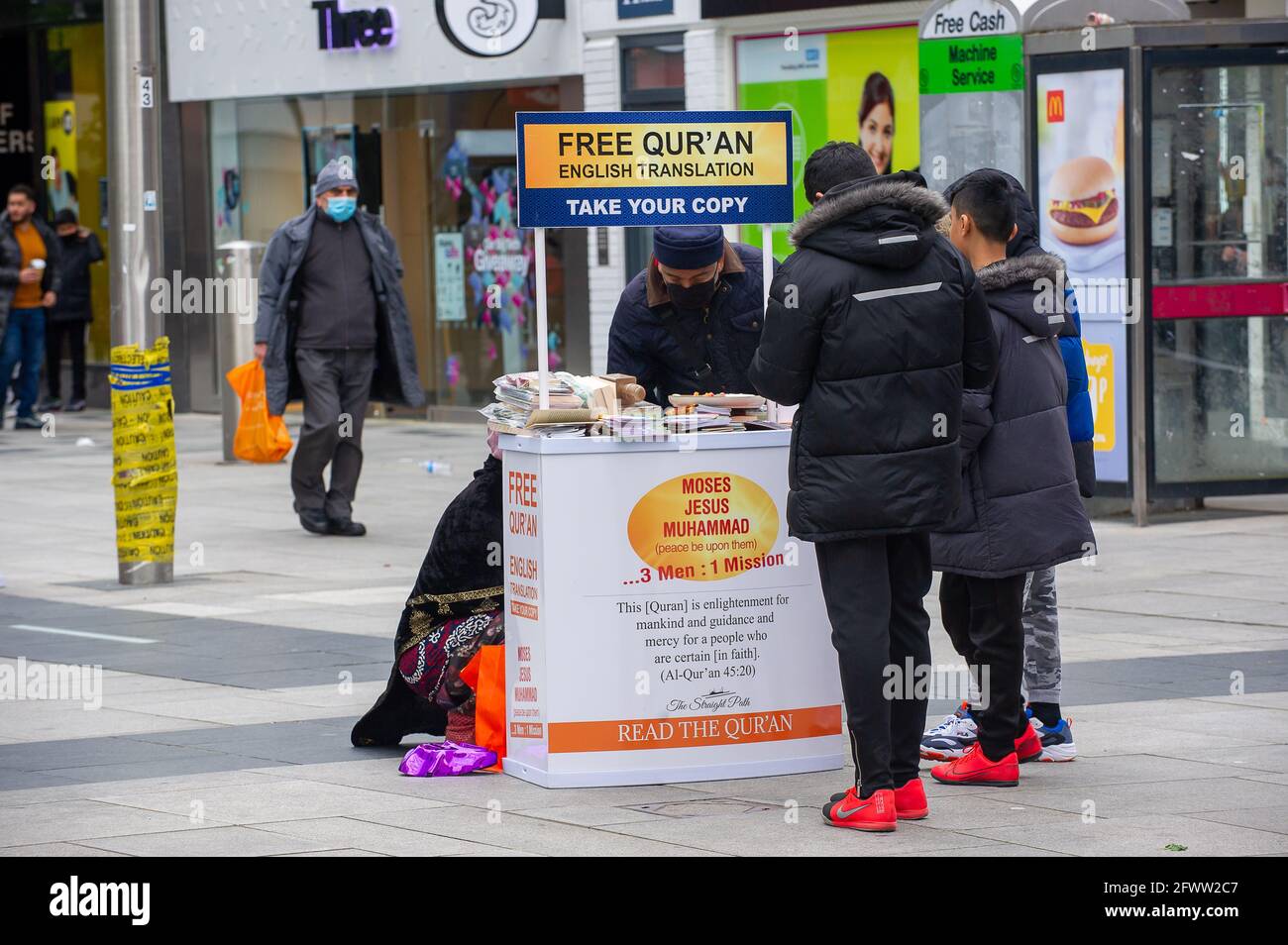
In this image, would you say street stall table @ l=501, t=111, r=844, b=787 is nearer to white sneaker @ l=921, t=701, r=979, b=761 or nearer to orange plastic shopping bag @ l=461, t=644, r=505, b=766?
orange plastic shopping bag @ l=461, t=644, r=505, b=766

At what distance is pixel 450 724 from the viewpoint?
6820mm

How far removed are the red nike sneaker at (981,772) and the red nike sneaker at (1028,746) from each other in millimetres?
251

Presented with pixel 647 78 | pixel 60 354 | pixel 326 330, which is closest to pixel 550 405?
pixel 326 330

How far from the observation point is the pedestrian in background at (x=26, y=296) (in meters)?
19.3

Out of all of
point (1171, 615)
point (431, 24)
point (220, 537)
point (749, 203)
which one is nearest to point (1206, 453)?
point (1171, 615)

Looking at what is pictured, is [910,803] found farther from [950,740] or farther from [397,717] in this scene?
[397,717]

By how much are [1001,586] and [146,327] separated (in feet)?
19.2

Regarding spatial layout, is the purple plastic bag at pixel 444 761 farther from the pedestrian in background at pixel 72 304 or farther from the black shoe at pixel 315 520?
the pedestrian in background at pixel 72 304

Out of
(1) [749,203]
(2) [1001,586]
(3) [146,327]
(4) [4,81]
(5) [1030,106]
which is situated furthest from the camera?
(4) [4,81]

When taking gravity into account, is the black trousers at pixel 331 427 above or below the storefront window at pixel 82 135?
below

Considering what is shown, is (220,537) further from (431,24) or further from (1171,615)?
(431,24)

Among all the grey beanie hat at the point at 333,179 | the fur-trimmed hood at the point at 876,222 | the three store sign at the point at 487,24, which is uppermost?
the three store sign at the point at 487,24

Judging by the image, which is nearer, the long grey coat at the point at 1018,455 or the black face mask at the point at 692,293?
the long grey coat at the point at 1018,455

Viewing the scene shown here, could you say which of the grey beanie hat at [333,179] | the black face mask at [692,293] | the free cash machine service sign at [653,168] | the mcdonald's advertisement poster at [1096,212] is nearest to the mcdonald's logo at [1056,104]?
the mcdonald's advertisement poster at [1096,212]
